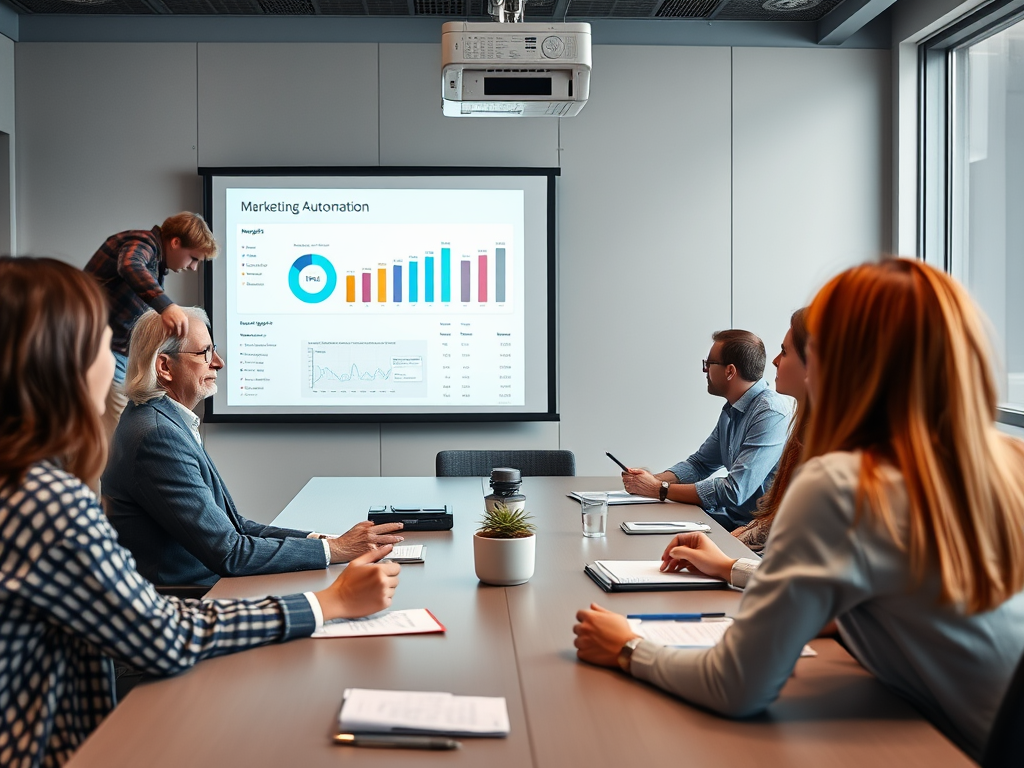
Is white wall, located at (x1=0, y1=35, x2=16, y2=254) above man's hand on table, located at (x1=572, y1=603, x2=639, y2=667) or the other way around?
above

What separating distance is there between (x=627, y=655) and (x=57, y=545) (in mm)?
815

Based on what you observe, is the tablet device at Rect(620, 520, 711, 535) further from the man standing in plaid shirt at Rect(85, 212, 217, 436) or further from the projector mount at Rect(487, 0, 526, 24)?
the man standing in plaid shirt at Rect(85, 212, 217, 436)

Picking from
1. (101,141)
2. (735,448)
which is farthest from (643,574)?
(101,141)

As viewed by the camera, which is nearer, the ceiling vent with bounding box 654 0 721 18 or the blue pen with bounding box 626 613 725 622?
the blue pen with bounding box 626 613 725 622

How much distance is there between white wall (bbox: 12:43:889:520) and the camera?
189 inches

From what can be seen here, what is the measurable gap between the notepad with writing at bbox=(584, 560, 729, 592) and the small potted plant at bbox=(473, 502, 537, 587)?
16 centimetres

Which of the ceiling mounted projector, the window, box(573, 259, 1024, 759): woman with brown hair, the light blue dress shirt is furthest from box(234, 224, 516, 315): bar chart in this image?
box(573, 259, 1024, 759): woman with brown hair

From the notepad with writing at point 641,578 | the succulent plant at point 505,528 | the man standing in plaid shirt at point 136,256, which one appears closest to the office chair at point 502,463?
the man standing in plaid shirt at point 136,256

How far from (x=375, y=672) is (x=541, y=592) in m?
0.55

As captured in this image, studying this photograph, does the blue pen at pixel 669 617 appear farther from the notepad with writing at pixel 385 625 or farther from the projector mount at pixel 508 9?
the projector mount at pixel 508 9

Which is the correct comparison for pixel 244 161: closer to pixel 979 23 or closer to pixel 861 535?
pixel 979 23

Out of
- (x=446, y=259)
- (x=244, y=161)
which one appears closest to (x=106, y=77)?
(x=244, y=161)

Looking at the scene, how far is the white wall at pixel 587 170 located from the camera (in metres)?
4.80

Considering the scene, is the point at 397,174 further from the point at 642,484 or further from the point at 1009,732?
the point at 1009,732
